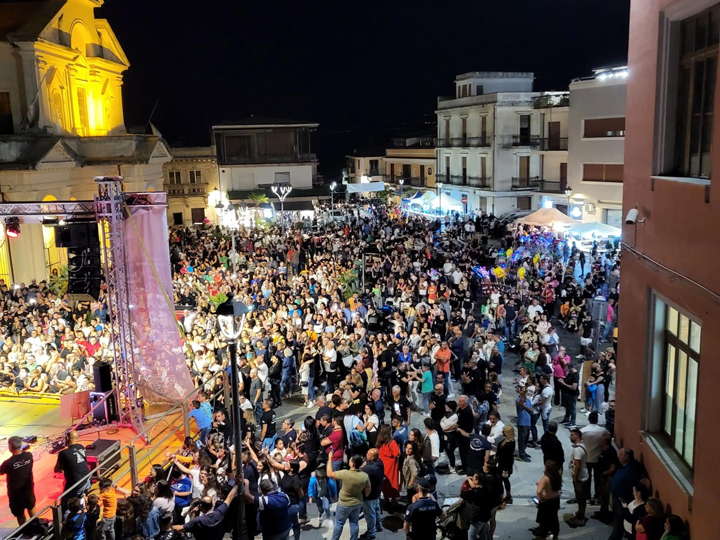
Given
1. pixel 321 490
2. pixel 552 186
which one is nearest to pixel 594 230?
pixel 321 490

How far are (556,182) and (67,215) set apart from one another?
34.6 meters

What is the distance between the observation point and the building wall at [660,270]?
20.4 ft

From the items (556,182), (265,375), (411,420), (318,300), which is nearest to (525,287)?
(318,300)

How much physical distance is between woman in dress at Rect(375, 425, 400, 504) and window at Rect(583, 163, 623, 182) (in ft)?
89.9

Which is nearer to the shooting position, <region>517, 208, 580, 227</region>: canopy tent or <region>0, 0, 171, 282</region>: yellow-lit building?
<region>0, 0, 171, 282</region>: yellow-lit building

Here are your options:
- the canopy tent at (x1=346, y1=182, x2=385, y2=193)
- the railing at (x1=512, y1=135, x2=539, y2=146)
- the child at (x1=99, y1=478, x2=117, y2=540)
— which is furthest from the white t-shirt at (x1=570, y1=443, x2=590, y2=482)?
the railing at (x1=512, y1=135, x2=539, y2=146)

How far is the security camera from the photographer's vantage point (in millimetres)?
8500

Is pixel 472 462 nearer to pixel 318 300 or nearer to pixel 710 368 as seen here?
pixel 710 368

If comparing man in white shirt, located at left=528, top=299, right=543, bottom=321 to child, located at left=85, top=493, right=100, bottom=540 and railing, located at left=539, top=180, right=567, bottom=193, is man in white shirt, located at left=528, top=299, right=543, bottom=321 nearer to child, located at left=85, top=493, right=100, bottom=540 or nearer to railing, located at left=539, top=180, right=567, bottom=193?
child, located at left=85, top=493, right=100, bottom=540

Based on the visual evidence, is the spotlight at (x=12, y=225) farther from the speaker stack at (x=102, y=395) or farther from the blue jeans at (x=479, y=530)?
the blue jeans at (x=479, y=530)

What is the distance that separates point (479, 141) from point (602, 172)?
12426 mm

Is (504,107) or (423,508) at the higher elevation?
(504,107)

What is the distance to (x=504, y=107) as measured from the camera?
4188 centimetres

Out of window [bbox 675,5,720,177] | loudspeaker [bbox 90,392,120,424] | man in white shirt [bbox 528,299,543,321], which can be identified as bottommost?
loudspeaker [bbox 90,392,120,424]
